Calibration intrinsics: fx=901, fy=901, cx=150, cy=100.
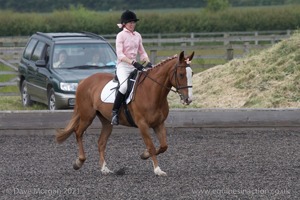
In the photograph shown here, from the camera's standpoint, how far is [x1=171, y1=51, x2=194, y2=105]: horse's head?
430 inches

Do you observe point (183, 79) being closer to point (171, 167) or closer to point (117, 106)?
point (117, 106)

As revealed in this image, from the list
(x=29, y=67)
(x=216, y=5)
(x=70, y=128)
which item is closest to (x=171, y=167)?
(x=70, y=128)

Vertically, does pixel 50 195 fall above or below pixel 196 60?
above

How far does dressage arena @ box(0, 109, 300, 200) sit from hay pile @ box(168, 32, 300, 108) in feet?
7.22

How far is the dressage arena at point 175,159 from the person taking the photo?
388 inches

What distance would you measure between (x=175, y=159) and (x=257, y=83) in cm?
675

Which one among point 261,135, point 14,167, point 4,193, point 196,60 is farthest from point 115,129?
point 196,60

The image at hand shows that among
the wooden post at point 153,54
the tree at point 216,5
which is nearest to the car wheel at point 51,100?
the wooden post at point 153,54

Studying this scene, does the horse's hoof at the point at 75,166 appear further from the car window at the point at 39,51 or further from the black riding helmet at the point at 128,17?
the car window at the point at 39,51

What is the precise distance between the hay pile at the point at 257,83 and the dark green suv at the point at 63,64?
1.83 metres

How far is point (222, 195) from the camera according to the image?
30.8 feet

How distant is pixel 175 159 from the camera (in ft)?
41.1

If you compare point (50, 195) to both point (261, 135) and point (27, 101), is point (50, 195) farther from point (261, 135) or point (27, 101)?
point (27, 101)

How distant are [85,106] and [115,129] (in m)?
3.08
